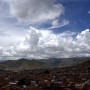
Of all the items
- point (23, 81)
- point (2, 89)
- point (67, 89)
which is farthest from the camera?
point (23, 81)

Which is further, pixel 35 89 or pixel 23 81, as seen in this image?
pixel 23 81

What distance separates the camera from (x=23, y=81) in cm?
8088

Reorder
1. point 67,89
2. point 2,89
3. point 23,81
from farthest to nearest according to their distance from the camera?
1. point 23,81
2. point 67,89
3. point 2,89

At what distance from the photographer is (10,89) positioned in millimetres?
60812

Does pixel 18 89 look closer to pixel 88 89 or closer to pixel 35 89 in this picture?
pixel 35 89

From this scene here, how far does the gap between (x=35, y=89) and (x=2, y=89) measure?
324 inches

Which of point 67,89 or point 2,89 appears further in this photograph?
point 67,89

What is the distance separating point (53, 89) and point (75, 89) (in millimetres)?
5859

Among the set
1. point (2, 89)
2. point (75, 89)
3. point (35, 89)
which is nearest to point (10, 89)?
point (2, 89)

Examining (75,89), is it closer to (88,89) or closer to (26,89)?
(88,89)

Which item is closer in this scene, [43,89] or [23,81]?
[43,89]

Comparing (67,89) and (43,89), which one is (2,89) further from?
(67,89)

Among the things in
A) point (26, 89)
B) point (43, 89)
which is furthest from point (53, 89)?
point (26, 89)

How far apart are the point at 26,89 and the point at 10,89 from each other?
14.3 feet
